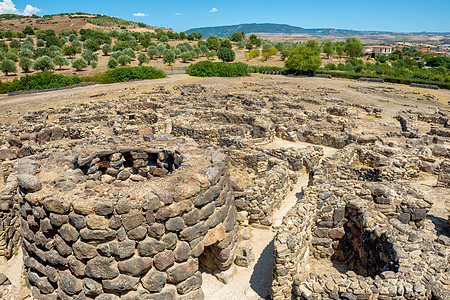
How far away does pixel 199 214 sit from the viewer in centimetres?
830

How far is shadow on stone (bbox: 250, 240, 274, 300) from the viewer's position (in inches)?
380

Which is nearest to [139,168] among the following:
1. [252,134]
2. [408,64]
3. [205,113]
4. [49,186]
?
[49,186]

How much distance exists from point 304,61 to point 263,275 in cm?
7105

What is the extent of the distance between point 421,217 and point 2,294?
13624mm

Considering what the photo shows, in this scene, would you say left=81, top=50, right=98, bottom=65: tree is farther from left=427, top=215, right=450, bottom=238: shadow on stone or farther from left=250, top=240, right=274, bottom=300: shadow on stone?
left=427, top=215, right=450, bottom=238: shadow on stone

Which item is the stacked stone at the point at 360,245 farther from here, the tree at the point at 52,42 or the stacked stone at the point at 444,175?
the tree at the point at 52,42

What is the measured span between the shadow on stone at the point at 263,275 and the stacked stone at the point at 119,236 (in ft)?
6.84

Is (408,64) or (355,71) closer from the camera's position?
(355,71)

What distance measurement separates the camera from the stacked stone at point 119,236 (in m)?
7.29

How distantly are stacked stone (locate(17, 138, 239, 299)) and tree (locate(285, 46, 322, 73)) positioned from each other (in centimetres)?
7127

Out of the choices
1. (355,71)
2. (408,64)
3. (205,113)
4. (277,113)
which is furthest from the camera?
(408,64)

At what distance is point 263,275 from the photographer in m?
10.3

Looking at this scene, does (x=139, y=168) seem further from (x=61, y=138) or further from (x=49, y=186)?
(x=61, y=138)


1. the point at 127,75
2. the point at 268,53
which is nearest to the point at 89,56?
the point at 127,75
